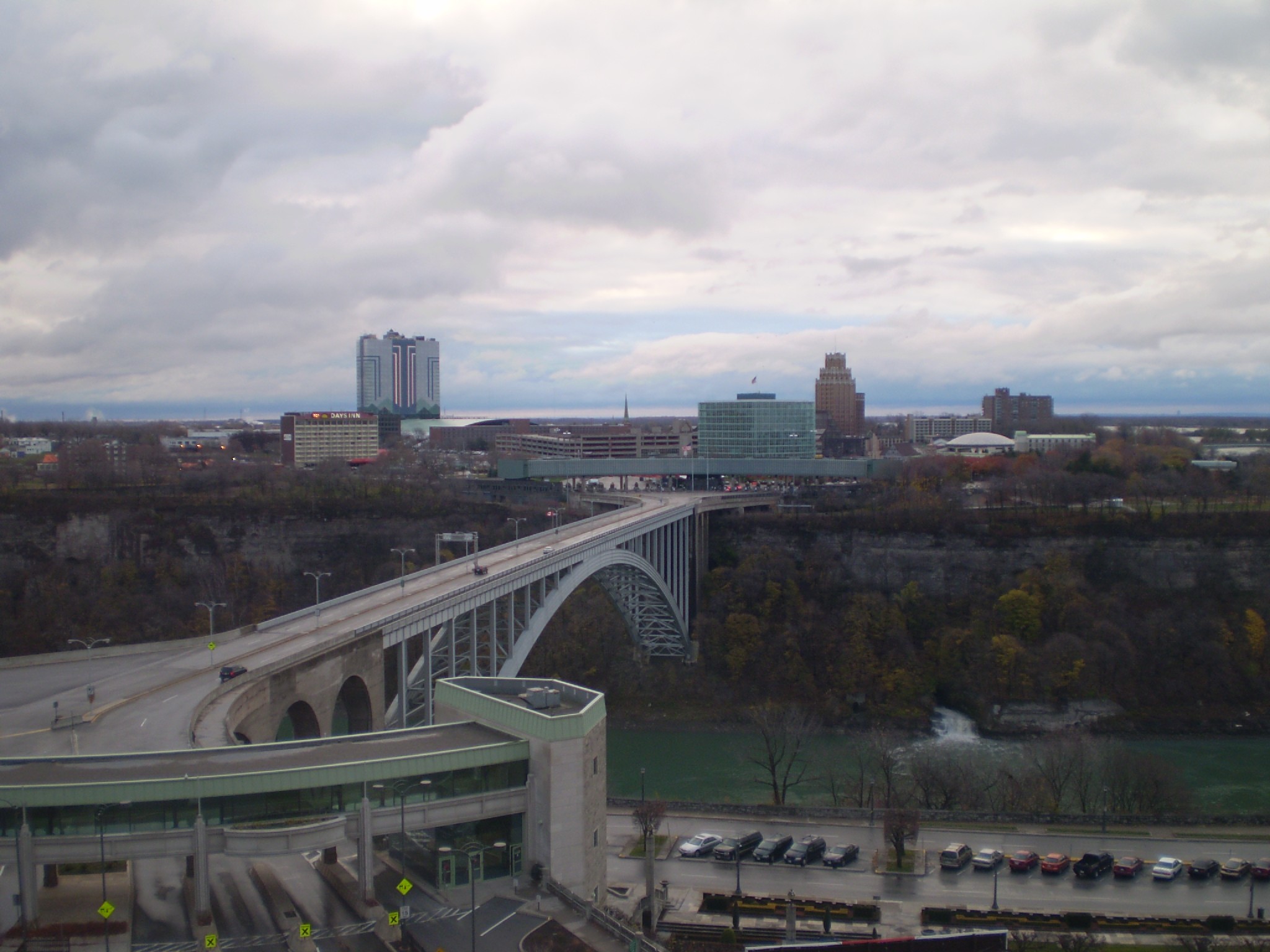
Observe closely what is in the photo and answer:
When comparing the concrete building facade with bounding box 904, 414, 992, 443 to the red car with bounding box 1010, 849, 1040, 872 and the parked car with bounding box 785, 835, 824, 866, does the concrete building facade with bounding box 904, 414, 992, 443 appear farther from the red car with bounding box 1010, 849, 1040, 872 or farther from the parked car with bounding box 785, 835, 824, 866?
the parked car with bounding box 785, 835, 824, 866

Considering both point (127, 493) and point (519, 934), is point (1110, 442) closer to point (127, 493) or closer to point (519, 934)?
point (127, 493)

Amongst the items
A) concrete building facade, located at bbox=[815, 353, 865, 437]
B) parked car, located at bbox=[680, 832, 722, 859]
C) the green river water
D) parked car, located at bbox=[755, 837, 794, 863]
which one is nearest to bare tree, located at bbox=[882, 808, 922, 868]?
parked car, located at bbox=[755, 837, 794, 863]

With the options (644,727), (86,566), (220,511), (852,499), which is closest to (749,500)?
(852,499)

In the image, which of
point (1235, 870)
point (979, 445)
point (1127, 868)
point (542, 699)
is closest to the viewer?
point (542, 699)

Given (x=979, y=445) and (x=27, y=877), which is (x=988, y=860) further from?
(x=979, y=445)

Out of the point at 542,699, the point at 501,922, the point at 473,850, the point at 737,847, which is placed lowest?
the point at 737,847

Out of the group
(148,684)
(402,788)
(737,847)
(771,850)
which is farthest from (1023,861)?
(148,684)
